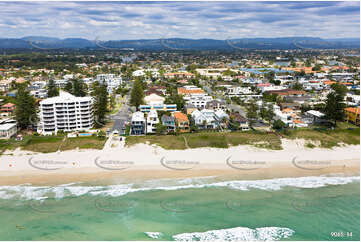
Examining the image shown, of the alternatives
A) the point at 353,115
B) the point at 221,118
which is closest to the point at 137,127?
the point at 221,118

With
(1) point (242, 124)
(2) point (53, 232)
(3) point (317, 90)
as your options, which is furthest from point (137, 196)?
(3) point (317, 90)

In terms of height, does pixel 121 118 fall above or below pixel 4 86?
below

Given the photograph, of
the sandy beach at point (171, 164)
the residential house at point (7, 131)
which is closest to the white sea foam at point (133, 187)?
the sandy beach at point (171, 164)

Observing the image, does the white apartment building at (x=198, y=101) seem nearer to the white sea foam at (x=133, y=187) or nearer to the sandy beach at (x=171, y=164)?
the sandy beach at (x=171, y=164)

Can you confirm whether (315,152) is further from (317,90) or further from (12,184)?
(317,90)

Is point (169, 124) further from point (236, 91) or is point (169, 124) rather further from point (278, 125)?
point (236, 91)

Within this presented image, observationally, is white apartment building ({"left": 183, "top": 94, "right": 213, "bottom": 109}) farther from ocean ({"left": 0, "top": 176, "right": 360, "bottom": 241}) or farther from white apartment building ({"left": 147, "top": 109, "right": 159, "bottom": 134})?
ocean ({"left": 0, "top": 176, "right": 360, "bottom": 241})
